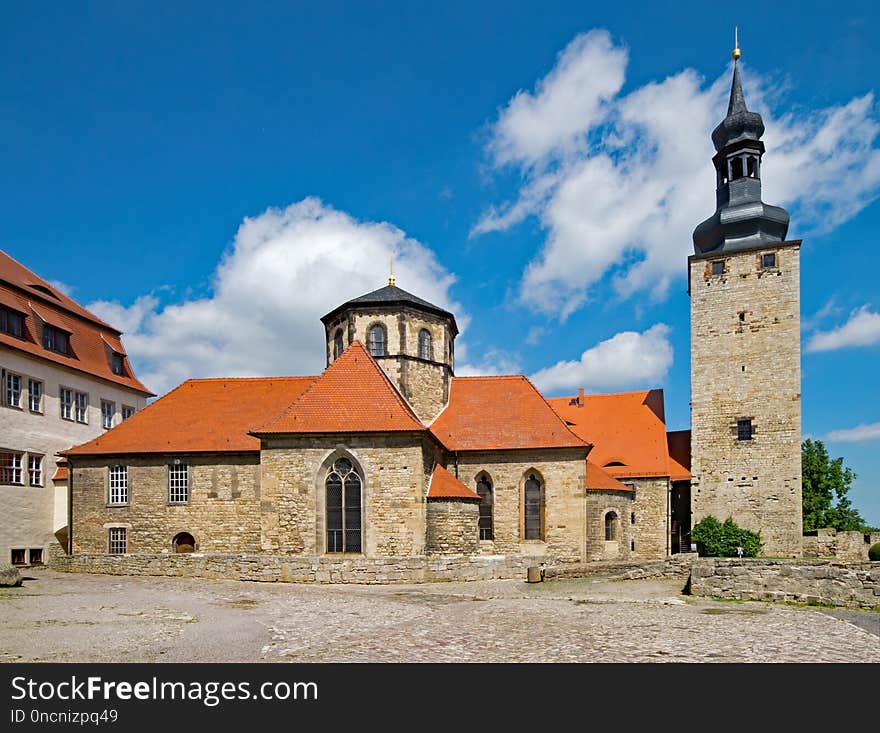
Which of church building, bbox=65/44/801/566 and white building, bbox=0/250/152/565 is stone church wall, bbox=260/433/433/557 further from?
white building, bbox=0/250/152/565

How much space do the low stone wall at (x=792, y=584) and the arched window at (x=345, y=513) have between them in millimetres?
10986

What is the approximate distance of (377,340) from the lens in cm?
3212

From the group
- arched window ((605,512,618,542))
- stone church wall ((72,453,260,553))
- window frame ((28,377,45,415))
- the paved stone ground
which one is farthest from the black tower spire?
window frame ((28,377,45,415))

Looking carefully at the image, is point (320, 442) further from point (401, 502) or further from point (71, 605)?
point (71, 605)

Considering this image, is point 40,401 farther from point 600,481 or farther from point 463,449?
point 600,481

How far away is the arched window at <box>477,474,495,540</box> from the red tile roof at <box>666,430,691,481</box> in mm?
9883

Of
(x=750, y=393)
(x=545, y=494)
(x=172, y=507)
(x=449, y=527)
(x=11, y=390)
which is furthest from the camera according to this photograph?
(x=750, y=393)

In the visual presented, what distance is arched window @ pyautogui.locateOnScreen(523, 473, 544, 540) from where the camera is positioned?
29.7m

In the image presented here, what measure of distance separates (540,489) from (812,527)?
21.6 metres

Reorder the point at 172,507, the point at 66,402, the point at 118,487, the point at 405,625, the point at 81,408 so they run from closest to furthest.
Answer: the point at 405,625, the point at 172,507, the point at 118,487, the point at 66,402, the point at 81,408

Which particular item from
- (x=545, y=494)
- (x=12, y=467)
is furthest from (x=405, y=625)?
(x=12, y=467)

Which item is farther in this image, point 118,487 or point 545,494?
point 545,494

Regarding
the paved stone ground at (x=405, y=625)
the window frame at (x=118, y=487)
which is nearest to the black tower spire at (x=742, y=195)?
the paved stone ground at (x=405, y=625)

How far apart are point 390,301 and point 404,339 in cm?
169
